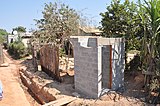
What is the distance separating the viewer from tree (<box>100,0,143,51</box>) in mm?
9852

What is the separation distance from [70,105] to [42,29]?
936cm

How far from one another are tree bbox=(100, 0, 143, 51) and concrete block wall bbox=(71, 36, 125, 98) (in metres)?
1.92

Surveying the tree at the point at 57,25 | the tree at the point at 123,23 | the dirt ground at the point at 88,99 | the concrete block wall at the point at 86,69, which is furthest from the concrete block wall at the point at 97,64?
the tree at the point at 57,25

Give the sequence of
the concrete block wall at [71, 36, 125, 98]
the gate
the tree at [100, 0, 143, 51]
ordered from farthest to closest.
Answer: the gate < the tree at [100, 0, 143, 51] < the concrete block wall at [71, 36, 125, 98]

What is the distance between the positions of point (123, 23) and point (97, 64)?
4.00 metres

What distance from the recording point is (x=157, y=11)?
6.97 metres

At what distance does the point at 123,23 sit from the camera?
10453mm

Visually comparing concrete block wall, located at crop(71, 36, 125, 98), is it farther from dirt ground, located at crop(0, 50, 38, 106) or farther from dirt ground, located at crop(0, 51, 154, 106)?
dirt ground, located at crop(0, 50, 38, 106)

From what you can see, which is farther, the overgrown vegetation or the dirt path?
the dirt path

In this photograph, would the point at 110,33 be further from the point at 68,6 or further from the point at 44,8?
the point at 44,8

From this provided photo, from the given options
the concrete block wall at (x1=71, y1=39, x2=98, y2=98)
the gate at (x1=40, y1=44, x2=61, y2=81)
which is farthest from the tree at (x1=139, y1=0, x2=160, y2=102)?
the gate at (x1=40, y1=44, x2=61, y2=81)

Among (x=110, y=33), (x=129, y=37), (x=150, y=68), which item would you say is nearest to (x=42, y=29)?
(x=110, y=33)

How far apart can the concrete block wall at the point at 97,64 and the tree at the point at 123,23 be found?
1.92 meters

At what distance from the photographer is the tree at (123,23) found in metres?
9.85
